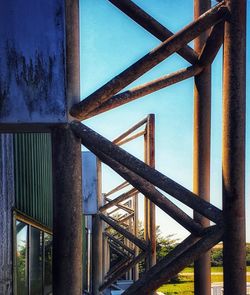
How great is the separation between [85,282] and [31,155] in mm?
14763

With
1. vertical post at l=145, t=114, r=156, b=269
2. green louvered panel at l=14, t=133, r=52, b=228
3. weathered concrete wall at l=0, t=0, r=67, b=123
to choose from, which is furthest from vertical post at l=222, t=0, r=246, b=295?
vertical post at l=145, t=114, r=156, b=269

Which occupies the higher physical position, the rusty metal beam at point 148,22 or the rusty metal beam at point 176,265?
the rusty metal beam at point 148,22

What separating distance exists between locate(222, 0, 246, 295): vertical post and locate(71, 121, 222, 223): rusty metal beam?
151 millimetres

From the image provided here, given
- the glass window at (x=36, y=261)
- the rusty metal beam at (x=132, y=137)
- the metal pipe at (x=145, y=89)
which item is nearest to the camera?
the metal pipe at (x=145, y=89)

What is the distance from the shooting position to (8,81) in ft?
13.3

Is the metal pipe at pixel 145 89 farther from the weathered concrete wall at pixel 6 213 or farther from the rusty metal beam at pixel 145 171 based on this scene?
the weathered concrete wall at pixel 6 213

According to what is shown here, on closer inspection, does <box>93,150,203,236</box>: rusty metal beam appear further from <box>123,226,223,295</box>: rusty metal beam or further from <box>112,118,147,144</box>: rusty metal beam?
<box>112,118,147,144</box>: rusty metal beam

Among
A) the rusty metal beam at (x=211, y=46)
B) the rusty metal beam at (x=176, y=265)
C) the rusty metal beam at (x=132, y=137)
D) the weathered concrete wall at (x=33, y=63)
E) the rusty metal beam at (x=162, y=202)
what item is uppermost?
the rusty metal beam at (x=132, y=137)

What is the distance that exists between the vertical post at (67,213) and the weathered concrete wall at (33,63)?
9.1 inches

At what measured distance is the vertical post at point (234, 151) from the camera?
3.79m

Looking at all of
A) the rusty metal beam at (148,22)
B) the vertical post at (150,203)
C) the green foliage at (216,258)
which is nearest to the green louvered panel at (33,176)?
the vertical post at (150,203)

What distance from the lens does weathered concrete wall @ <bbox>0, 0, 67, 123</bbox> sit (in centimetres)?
404

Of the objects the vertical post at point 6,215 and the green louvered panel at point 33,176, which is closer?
the vertical post at point 6,215

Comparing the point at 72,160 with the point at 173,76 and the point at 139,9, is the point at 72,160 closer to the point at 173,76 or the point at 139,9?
the point at 173,76
